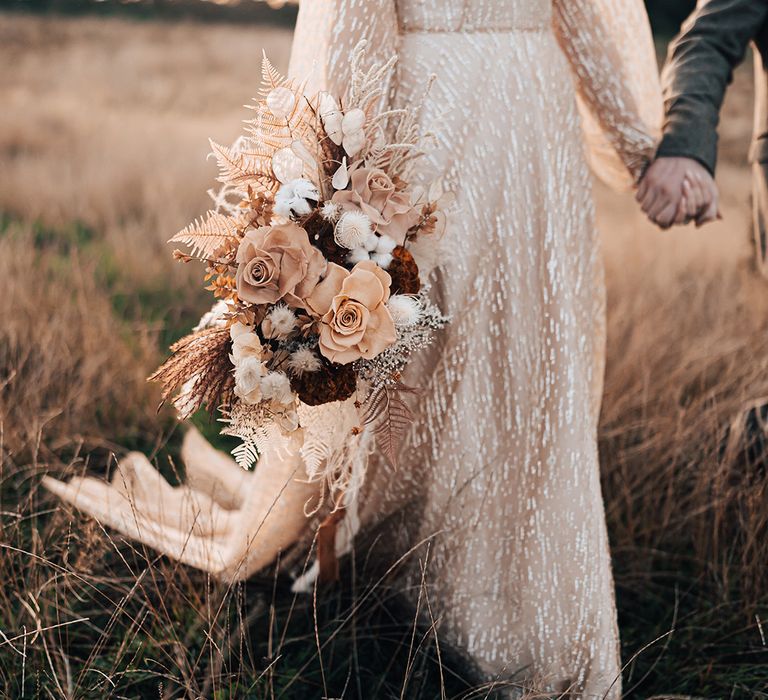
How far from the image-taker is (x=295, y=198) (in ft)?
4.50

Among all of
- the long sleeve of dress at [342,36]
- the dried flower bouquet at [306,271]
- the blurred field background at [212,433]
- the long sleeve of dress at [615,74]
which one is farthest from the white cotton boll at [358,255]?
the long sleeve of dress at [615,74]

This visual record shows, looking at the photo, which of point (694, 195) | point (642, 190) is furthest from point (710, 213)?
point (642, 190)

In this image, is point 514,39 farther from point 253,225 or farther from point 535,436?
point 535,436

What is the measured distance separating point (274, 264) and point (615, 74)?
103 centimetres

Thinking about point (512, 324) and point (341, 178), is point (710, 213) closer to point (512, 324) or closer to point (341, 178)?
point (512, 324)

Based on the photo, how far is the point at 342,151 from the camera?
145cm

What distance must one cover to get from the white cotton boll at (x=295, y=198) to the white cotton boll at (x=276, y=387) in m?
0.29

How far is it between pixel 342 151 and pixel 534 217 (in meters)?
0.49

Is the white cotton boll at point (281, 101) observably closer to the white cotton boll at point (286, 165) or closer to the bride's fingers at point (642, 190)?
the white cotton boll at point (286, 165)

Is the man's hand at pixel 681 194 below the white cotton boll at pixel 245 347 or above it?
above

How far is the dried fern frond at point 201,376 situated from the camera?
1354 mm

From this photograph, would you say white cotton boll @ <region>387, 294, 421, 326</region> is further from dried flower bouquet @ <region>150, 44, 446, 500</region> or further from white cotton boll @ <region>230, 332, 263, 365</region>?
white cotton boll @ <region>230, 332, 263, 365</region>

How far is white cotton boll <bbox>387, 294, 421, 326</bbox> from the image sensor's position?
138cm

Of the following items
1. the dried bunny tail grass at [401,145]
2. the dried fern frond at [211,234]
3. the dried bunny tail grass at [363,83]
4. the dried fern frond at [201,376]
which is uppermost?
the dried bunny tail grass at [363,83]
